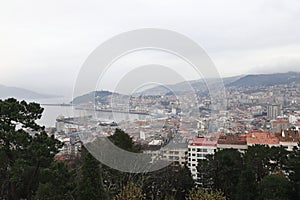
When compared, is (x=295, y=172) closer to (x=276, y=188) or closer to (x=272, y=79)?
(x=276, y=188)

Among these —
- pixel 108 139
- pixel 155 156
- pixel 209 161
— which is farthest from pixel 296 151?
pixel 108 139

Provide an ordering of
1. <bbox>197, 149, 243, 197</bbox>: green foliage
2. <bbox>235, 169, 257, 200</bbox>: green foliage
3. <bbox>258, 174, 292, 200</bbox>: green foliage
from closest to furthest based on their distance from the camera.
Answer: <bbox>258, 174, 292, 200</bbox>: green foliage → <bbox>235, 169, 257, 200</bbox>: green foliage → <bbox>197, 149, 243, 197</bbox>: green foliage

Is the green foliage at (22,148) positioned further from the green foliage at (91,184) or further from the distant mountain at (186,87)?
the distant mountain at (186,87)

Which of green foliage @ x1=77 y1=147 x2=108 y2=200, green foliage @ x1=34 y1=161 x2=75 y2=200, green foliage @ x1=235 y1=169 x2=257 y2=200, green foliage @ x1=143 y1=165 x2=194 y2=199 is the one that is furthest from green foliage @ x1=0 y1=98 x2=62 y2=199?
green foliage @ x1=235 y1=169 x2=257 y2=200

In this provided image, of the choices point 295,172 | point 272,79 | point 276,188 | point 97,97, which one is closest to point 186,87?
point 97,97

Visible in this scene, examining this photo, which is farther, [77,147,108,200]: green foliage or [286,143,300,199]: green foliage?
[286,143,300,199]: green foliage

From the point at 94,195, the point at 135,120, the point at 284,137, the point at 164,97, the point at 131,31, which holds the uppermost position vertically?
the point at 131,31

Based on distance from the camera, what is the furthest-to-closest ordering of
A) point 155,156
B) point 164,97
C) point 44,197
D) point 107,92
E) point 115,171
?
point 155,156 → point 115,171 → point 164,97 → point 44,197 → point 107,92

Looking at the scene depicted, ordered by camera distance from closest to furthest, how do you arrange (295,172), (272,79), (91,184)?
1. (91,184)
2. (295,172)
3. (272,79)

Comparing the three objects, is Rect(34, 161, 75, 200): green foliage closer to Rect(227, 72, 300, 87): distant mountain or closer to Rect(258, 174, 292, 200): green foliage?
Rect(258, 174, 292, 200): green foliage

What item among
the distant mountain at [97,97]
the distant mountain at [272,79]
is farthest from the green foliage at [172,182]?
the distant mountain at [272,79]

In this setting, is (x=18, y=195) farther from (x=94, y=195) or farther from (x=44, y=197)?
(x=94, y=195)
